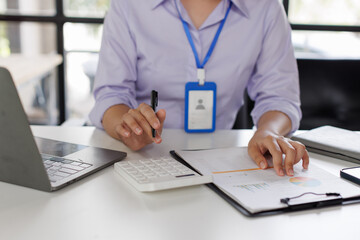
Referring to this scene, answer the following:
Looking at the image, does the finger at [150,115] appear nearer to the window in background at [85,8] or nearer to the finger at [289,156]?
the finger at [289,156]

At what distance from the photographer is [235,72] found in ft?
4.56

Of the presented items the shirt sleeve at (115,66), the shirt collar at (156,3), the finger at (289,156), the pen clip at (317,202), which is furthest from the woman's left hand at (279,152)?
the shirt collar at (156,3)

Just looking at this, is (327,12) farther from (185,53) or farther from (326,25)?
(185,53)

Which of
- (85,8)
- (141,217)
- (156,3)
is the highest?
(85,8)

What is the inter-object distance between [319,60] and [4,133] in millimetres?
1389

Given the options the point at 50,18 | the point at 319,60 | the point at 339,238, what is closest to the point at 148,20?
the point at 319,60

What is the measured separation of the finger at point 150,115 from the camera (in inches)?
35.9

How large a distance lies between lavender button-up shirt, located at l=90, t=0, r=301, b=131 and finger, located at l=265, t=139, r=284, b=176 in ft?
1.34

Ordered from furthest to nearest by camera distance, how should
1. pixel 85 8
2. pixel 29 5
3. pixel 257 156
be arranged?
pixel 29 5, pixel 85 8, pixel 257 156

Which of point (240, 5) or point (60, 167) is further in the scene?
point (240, 5)

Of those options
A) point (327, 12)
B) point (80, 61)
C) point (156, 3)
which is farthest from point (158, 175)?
point (80, 61)

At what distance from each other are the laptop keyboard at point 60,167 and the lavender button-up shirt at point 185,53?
1.46ft

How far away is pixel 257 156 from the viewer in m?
0.92

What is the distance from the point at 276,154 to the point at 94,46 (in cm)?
247
